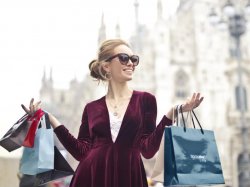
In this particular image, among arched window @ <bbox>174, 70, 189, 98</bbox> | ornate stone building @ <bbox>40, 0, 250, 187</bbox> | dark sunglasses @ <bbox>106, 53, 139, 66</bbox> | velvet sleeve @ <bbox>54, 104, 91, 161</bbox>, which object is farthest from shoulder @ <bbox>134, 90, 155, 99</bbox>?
arched window @ <bbox>174, 70, 189, 98</bbox>

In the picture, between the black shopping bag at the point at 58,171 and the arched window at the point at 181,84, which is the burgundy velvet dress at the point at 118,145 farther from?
the arched window at the point at 181,84

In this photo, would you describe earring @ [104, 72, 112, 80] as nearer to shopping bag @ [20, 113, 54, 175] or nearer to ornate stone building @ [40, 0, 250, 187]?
shopping bag @ [20, 113, 54, 175]

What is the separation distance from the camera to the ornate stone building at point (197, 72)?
18.2 meters

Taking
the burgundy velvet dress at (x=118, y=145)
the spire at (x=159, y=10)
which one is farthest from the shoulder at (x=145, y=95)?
the spire at (x=159, y=10)

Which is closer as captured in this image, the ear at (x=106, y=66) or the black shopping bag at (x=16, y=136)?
the black shopping bag at (x=16, y=136)

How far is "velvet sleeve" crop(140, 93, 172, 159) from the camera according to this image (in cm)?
184

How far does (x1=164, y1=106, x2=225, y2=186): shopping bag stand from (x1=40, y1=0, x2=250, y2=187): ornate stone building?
53.1ft

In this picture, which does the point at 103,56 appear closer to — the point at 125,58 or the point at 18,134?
the point at 125,58

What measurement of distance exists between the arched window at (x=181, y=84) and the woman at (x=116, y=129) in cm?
1712

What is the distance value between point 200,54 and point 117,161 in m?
17.8

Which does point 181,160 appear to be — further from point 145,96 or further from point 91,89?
point 91,89

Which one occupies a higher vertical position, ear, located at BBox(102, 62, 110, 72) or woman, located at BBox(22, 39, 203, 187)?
ear, located at BBox(102, 62, 110, 72)

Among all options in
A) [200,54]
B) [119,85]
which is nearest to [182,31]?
[200,54]

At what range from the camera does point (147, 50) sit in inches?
765
